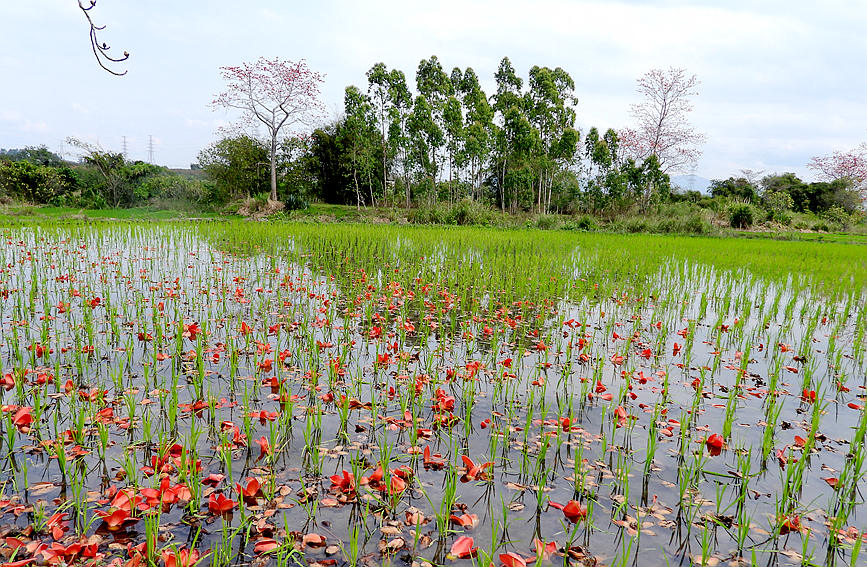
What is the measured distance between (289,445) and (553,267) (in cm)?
701

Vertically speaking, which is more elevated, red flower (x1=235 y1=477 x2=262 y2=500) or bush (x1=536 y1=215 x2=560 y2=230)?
bush (x1=536 y1=215 x2=560 y2=230)

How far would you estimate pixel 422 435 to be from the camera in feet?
8.57

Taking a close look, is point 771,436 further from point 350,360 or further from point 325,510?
point 350,360

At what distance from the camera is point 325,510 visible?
197cm

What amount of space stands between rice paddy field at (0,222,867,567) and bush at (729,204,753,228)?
68.2ft

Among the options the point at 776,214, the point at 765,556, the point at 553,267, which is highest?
the point at 776,214

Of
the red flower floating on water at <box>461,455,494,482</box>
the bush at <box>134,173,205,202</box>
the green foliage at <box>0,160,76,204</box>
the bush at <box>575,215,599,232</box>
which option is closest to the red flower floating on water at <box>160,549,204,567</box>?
the red flower floating on water at <box>461,455,494,482</box>

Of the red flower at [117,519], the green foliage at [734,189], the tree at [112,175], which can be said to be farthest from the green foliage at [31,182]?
the green foliage at [734,189]

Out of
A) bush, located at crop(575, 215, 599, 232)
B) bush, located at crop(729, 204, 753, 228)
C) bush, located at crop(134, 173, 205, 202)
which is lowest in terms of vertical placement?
bush, located at crop(575, 215, 599, 232)

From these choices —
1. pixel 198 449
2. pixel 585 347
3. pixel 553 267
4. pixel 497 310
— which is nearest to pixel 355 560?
pixel 198 449

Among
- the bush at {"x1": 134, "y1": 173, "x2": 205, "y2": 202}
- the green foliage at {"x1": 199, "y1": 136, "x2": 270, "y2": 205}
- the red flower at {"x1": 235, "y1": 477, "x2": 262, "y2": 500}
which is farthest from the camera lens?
the bush at {"x1": 134, "y1": 173, "x2": 205, "y2": 202}

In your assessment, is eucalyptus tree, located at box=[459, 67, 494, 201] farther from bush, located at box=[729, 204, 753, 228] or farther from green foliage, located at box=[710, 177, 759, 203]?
green foliage, located at box=[710, 177, 759, 203]

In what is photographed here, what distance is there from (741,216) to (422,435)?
1058 inches

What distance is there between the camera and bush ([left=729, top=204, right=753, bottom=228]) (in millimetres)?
23609
